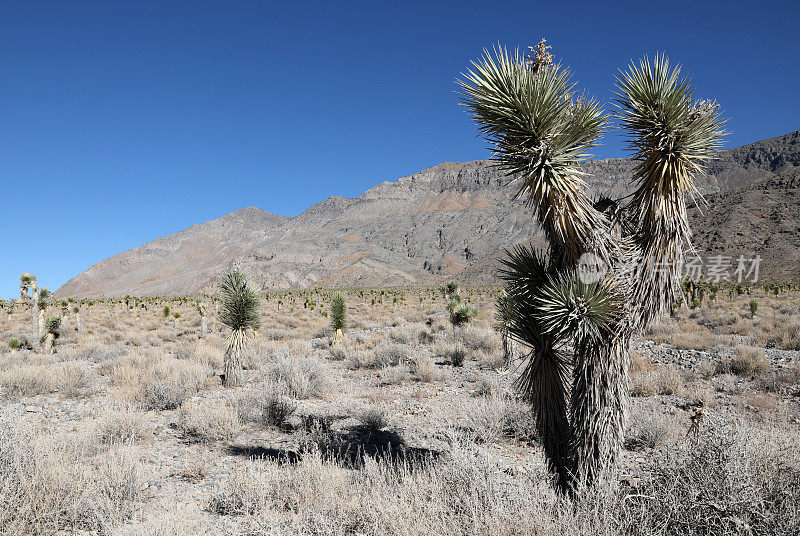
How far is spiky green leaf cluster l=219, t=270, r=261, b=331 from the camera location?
10359mm

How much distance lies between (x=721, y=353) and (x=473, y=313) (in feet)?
32.3

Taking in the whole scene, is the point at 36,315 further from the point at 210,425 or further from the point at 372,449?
the point at 372,449

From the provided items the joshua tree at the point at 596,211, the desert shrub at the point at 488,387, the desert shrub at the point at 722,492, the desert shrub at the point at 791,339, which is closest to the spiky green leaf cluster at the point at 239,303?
the desert shrub at the point at 488,387

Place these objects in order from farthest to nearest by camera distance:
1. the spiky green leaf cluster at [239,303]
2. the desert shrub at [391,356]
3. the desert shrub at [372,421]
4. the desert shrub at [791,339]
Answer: the desert shrub at [791,339] < the desert shrub at [391,356] < the spiky green leaf cluster at [239,303] < the desert shrub at [372,421]

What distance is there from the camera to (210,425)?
673 cm

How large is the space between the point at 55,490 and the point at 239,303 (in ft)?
21.5

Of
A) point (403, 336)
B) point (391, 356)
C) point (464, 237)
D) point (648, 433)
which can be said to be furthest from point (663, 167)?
point (464, 237)

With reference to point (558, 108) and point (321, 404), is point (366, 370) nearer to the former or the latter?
point (321, 404)

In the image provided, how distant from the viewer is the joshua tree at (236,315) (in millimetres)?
10266

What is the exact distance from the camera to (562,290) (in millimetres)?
3900

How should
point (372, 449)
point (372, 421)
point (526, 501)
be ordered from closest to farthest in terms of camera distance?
point (526, 501), point (372, 449), point (372, 421)

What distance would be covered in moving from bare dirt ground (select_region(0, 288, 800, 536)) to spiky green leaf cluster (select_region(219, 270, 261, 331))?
4.92 feet

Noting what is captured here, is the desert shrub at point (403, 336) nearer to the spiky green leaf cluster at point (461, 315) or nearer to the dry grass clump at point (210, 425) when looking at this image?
the spiky green leaf cluster at point (461, 315)

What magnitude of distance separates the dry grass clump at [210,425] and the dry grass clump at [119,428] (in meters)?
0.56
